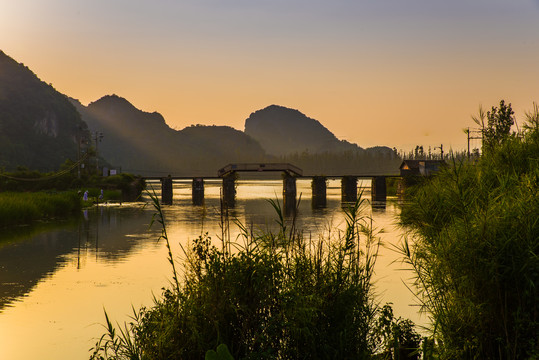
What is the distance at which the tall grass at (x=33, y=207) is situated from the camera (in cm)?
3878

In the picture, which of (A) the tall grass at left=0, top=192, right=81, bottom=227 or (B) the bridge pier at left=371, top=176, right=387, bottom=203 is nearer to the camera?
(A) the tall grass at left=0, top=192, right=81, bottom=227

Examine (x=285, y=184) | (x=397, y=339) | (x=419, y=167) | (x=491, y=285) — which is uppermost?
(x=419, y=167)

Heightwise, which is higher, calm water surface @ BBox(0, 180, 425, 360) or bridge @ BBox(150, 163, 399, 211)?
bridge @ BBox(150, 163, 399, 211)

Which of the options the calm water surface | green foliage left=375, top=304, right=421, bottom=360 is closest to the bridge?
the calm water surface

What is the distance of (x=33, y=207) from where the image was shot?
4238 centimetres

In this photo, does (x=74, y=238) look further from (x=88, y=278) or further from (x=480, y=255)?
(x=480, y=255)

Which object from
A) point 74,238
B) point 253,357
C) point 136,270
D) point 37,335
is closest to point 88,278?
point 136,270

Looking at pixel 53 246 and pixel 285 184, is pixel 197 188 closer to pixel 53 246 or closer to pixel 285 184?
pixel 285 184

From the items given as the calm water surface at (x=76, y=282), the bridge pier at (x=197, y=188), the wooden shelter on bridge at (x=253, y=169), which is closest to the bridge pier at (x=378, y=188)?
the wooden shelter on bridge at (x=253, y=169)

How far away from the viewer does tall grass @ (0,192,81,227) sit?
38.8 m

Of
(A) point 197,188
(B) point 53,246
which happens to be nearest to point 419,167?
(A) point 197,188

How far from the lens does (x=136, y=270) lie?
78.1 feet

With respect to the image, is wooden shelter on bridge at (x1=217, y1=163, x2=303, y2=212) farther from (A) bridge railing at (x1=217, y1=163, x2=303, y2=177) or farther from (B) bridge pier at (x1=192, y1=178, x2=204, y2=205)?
(B) bridge pier at (x1=192, y1=178, x2=204, y2=205)

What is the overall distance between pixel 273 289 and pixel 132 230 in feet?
109
